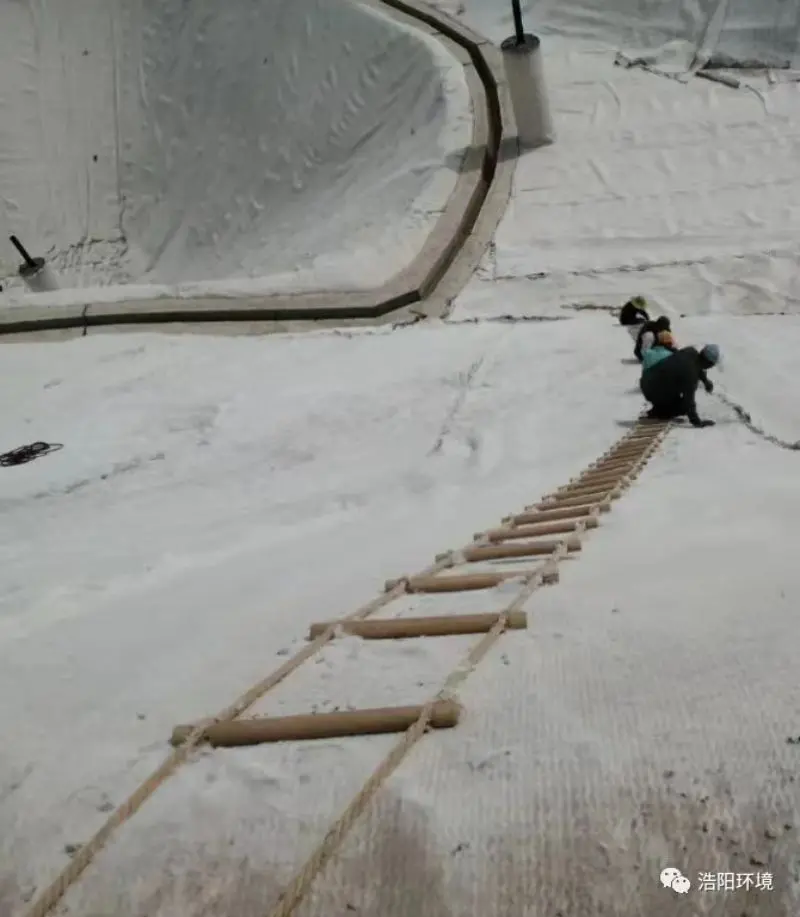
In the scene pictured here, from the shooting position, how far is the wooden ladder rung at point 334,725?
1.55m

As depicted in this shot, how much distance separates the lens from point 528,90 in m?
10.9

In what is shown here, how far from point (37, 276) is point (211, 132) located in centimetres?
356

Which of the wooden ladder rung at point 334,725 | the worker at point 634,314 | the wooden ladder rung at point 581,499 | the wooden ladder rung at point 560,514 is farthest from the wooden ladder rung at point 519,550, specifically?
the worker at point 634,314

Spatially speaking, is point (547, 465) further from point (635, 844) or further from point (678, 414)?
point (635, 844)

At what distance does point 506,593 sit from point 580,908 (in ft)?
3.69

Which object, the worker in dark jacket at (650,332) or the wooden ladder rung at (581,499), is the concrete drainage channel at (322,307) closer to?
the worker in dark jacket at (650,332)

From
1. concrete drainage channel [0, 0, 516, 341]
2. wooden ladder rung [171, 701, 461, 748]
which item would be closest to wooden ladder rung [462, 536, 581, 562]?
wooden ladder rung [171, 701, 461, 748]

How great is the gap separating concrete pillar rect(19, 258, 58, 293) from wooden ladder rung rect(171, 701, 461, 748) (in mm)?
11475

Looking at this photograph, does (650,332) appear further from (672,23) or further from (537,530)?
(672,23)

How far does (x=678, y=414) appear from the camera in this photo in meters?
5.67

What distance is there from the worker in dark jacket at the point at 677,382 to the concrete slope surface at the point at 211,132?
5.37 m

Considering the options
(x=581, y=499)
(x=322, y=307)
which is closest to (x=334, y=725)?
(x=581, y=499)

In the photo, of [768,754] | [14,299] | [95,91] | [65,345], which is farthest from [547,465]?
[95,91]

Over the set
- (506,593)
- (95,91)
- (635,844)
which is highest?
(95,91)
